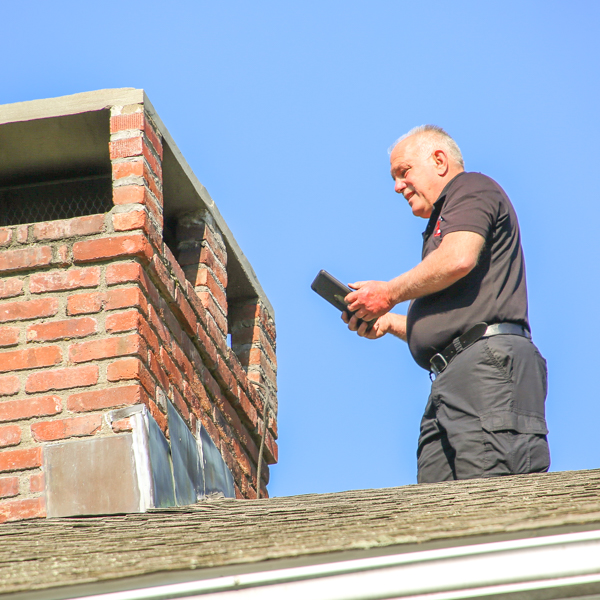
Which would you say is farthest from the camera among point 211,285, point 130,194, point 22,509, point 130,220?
point 211,285

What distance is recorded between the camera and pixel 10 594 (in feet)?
7.59

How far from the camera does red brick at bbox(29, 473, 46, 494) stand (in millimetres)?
3742

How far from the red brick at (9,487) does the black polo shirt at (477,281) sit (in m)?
1.65

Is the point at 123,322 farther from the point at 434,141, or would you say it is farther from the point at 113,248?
the point at 434,141

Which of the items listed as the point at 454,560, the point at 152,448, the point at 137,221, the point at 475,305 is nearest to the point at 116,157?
the point at 137,221

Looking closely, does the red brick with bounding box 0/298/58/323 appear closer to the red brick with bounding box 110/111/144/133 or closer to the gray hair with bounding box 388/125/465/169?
the red brick with bounding box 110/111/144/133

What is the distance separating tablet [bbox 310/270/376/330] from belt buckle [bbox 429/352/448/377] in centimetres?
53

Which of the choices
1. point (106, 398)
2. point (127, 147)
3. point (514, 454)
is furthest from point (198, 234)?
point (514, 454)

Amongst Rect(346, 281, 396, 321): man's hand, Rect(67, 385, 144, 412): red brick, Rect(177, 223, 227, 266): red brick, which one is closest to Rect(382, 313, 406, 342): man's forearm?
Rect(346, 281, 396, 321): man's hand

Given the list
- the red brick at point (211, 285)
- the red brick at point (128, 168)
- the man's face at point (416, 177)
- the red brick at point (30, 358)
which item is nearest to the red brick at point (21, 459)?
the red brick at point (30, 358)

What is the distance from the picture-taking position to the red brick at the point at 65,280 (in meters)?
4.09

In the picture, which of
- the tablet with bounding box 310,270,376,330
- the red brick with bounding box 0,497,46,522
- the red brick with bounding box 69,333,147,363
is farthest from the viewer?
the tablet with bounding box 310,270,376,330

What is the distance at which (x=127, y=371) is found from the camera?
388 centimetres

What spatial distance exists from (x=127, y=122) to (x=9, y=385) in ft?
4.26
